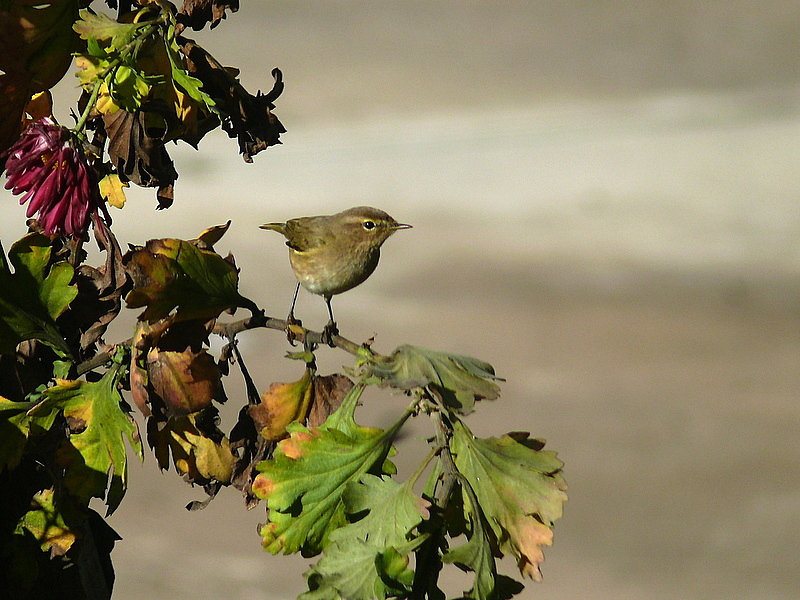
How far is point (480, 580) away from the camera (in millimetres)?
512

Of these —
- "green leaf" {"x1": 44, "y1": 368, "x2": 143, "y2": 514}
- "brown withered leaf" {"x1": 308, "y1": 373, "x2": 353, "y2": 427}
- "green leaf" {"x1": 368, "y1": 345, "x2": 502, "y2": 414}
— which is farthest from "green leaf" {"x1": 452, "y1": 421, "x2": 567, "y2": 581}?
"green leaf" {"x1": 44, "y1": 368, "x2": 143, "y2": 514}

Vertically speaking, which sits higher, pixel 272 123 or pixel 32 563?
pixel 272 123

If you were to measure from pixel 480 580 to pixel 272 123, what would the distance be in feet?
1.32

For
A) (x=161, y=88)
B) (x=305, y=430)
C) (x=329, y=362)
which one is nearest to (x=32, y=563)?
(x=305, y=430)

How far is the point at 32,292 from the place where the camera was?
0.70 metres

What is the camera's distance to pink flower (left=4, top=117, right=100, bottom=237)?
74 cm

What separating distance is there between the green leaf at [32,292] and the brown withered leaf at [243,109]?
0.54 ft

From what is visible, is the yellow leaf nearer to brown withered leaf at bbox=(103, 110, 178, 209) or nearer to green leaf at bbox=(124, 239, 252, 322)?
brown withered leaf at bbox=(103, 110, 178, 209)

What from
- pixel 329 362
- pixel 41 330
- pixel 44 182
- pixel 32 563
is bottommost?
pixel 32 563

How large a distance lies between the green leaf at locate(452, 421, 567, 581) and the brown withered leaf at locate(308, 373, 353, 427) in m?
0.13

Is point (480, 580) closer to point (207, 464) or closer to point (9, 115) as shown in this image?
point (207, 464)

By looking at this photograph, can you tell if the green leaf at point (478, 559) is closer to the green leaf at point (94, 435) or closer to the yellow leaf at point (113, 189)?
the green leaf at point (94, 435)

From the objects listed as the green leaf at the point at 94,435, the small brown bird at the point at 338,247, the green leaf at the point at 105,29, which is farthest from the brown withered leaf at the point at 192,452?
the small brown bird at the point at 338,247

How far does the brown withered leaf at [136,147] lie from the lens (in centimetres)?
71
